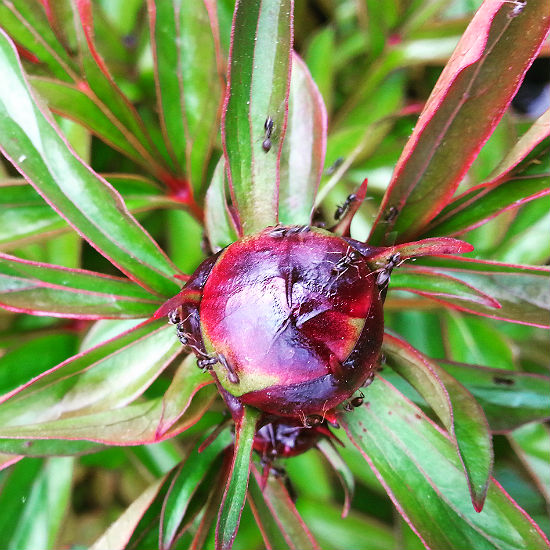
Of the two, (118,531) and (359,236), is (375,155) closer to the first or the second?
(359,236)

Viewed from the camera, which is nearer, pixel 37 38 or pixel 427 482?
pixel 427 482

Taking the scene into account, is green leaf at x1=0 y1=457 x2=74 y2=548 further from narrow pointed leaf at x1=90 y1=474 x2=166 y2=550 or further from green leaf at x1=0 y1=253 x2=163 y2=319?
green leaf at x1=0 y1=253 x2=163 y2=319

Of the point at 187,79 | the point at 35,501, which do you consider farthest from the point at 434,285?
the point at 35,501

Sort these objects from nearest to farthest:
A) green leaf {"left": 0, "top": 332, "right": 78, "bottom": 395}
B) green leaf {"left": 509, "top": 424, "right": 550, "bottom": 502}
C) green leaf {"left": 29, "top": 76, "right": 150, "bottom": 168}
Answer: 1. green leaf {"left": 29, "top": 76, "right": 150, "bottom": 168}
2. green leaf {"left": 0, "top": 332, "right": 78, "bottom": 395}
3. green leaf {"left": 509, "top": 424, "right": 550, "bottom": 502}

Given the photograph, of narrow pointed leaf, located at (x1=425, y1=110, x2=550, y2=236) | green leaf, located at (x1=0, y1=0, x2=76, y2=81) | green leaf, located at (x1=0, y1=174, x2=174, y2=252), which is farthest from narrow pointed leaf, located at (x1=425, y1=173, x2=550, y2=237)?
green leaf, located at (x1=0, y1=0, x2=76, y2=81)

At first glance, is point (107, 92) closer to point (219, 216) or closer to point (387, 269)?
point (219, 216)

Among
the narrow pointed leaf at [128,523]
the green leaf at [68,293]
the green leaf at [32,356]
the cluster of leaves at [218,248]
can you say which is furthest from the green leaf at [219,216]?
the green leaf at [32,356]
